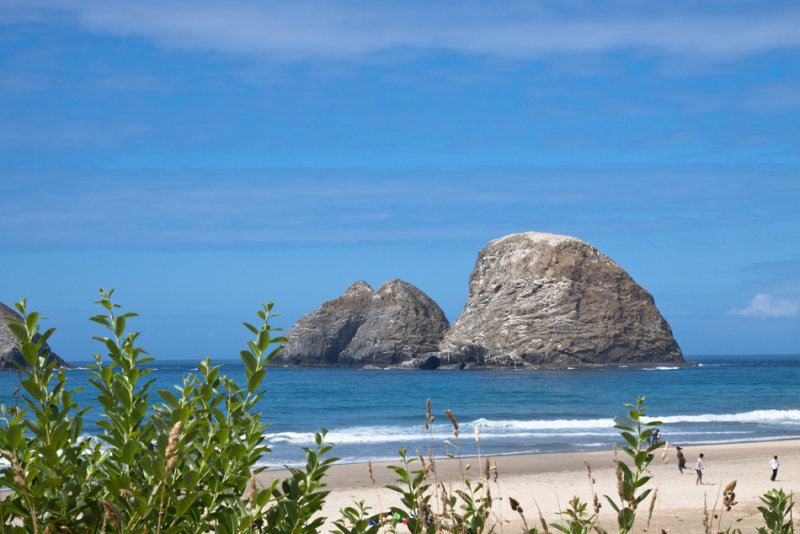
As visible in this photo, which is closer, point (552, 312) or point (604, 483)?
point (604, 483)

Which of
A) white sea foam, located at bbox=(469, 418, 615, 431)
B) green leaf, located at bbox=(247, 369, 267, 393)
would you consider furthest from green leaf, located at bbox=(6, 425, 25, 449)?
white sea foam, located at bbox=(469, 418, 615, 431)

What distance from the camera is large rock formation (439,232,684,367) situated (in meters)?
105

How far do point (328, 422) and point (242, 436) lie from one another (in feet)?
132

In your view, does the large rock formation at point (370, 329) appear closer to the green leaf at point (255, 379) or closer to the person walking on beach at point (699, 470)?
the person walking on beach at point (699, 470)

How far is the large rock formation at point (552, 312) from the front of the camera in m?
105

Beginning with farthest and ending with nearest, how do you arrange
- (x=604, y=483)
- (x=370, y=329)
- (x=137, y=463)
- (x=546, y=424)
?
(x=370, y=329)
(x=546, y=424)
(x=604, y=483)
(x=137, y=463)

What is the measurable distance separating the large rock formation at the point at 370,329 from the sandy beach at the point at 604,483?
83755 mm

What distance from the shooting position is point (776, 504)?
299 cm

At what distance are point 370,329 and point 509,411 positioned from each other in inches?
2934

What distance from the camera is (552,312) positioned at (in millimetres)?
106000

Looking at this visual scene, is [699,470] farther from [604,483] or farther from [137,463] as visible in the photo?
[137,463]

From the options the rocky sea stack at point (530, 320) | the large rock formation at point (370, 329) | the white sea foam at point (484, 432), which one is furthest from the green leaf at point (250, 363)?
the large rock formation at point (370, 329)

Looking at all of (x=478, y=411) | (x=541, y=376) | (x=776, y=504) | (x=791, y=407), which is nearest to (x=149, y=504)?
(x=776, y=504)

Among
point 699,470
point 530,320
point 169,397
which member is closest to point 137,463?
point 169,397
